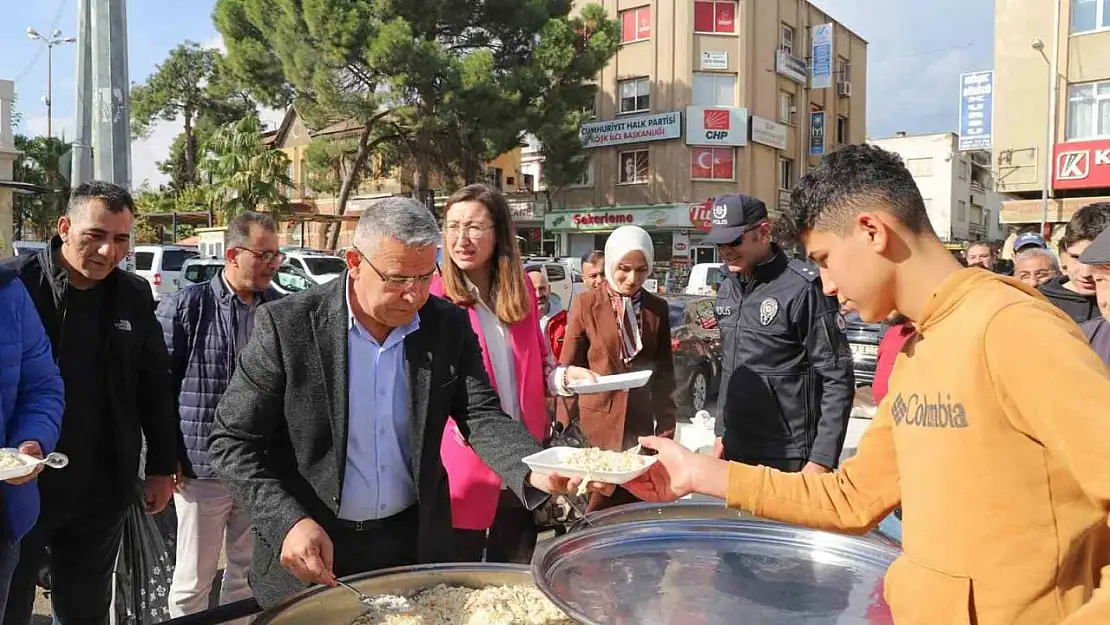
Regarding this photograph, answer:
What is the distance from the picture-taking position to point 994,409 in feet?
3.94

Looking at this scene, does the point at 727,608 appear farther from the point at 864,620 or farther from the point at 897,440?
the point at 897,440

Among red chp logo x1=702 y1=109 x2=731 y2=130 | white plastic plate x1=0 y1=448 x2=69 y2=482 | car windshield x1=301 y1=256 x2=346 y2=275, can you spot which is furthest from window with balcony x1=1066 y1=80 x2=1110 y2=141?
white plastic plate x1=0 y1=448 x2=69 y2=482

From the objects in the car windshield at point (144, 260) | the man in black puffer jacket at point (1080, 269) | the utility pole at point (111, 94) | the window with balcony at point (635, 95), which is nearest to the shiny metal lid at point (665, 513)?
the man in black puffer jacket at point (1080, 269)

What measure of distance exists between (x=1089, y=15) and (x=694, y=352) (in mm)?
19308

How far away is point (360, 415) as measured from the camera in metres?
2.09

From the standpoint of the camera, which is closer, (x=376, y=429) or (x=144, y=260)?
(x=376, y=429)

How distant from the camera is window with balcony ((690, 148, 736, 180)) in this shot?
98.6 feet

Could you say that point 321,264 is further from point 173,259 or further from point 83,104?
point 83,104

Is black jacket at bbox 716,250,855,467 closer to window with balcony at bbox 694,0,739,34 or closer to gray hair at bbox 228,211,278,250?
gray hair at bbox 228,211,278,250

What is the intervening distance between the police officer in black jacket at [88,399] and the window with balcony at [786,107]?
32.1 metres

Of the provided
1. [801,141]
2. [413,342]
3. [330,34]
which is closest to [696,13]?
[801,141]

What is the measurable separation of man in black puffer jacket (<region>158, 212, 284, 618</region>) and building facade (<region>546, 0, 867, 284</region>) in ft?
83.6

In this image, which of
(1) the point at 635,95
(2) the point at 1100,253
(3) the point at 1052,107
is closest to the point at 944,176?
(1) the point at 635,95

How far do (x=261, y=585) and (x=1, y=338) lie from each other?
1183 millimetres
